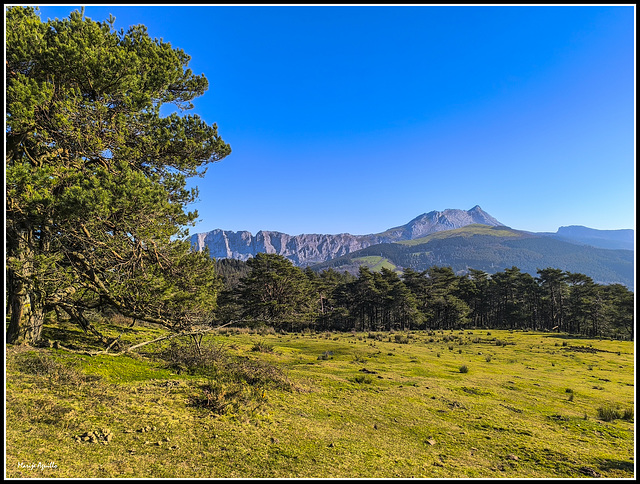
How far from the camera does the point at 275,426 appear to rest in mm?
5801

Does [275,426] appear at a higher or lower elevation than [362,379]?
higher

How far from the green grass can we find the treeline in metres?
36.7

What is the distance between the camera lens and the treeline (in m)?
50.2

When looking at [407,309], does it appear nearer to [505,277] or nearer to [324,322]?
[324,322]

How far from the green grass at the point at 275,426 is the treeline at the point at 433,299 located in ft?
120

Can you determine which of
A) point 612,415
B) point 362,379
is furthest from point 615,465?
point 362,379

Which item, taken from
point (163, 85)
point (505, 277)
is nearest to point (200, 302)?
point (163, 85)

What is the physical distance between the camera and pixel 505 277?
75688mm

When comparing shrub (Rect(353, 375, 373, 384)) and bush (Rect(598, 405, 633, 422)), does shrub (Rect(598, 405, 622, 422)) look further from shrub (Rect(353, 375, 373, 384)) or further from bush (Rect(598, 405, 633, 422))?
shrub (Rect(353, 375, 373, 384))

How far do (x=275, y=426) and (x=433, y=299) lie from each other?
73.9m

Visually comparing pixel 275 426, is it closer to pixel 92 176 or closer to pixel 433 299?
pixel 92 176

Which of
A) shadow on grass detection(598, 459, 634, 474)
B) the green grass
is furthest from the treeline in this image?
shadow on grass detection(598, 459, 634, 474)

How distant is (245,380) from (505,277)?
83384mm

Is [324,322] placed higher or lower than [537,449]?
lower
